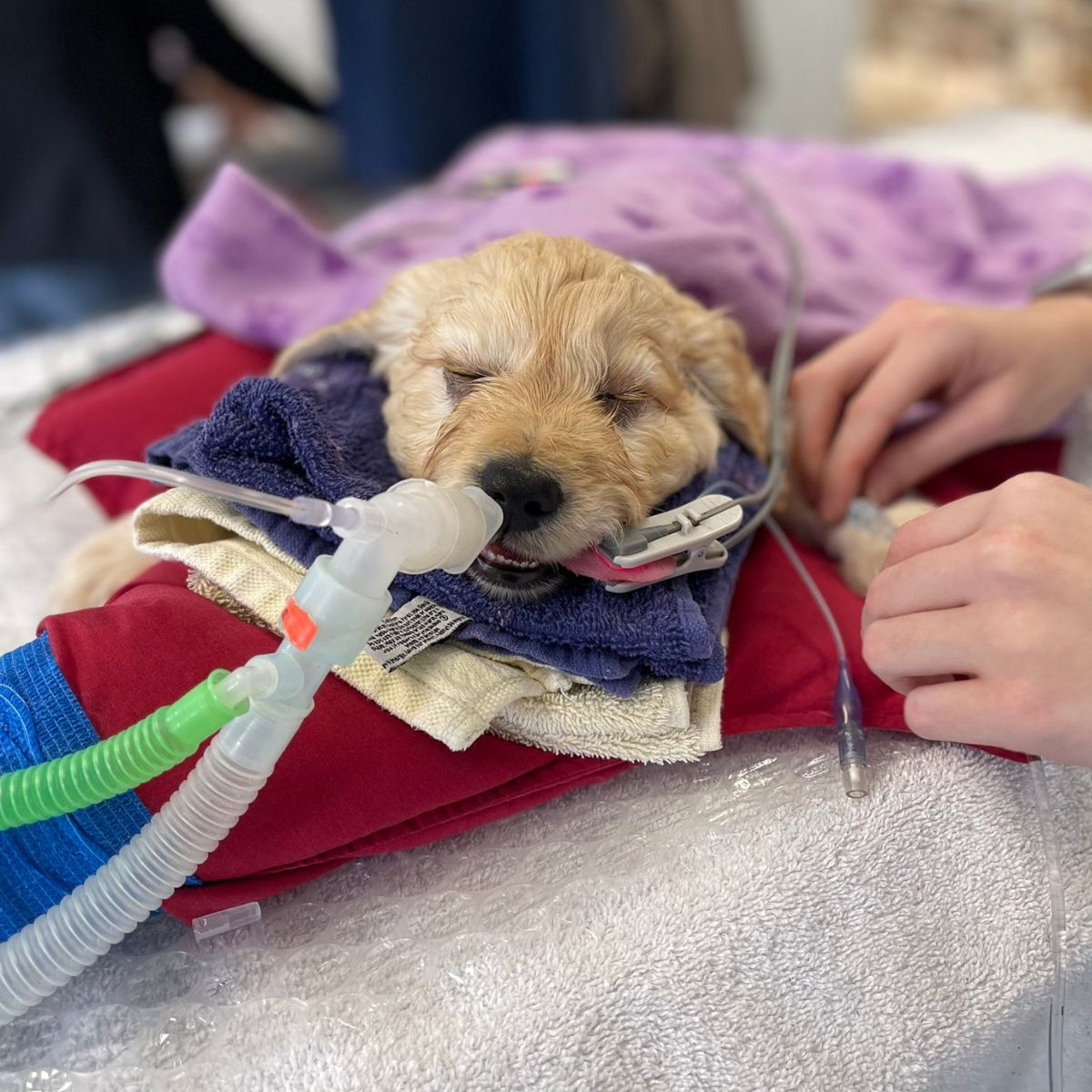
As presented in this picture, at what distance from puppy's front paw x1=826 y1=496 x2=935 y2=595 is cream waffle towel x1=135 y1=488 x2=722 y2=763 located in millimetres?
342

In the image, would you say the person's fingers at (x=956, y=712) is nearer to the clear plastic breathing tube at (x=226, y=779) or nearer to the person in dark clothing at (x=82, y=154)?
the clear plastic breathing tube at (x=226, y=779)

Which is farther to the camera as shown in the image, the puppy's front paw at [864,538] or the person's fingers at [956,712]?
the puppy's front paw at [864,538]

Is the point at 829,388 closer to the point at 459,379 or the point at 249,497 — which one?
the point at 459,379

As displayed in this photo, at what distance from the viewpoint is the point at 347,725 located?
812 millimetres

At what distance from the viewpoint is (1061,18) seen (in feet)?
15.9

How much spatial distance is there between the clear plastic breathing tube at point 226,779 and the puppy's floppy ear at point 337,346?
0.45 meters

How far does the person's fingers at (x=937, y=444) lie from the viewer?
3.92 ft

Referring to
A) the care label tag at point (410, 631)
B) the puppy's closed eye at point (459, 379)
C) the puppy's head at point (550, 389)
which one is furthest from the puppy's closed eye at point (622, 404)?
the care label tag at point (410, 631)

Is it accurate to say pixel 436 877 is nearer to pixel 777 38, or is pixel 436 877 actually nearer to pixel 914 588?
pixel 914 588

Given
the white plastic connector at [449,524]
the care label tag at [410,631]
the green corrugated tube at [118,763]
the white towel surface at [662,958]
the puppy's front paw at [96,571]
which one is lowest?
the white towel surface at [662,958]

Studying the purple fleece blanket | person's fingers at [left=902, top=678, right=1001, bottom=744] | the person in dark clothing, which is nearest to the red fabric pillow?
person's fingers at [left=902, top=678, right=1001, bottom=744]

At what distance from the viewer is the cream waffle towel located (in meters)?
0.81

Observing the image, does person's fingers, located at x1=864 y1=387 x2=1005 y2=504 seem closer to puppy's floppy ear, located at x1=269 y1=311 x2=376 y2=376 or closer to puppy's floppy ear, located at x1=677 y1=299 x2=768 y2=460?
puppy's floppy ear, located at x1=677 y1=299 x2=768 y2=460

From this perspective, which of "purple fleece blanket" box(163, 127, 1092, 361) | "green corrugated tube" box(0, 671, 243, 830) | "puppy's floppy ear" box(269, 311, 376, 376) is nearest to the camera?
"green corrugated tube" box(0, 671, 243, 830)
